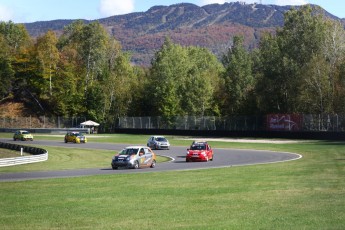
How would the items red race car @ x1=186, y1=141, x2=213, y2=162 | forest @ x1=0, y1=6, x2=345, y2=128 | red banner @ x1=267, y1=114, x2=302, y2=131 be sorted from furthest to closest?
1. forest @ x1=0, y1=6, x2=345, y2=128
2. red banner @ x1=267, y1=114, x2=302, y2=131
3. red race car @ x1=186, y1=141, x2=213, y2=162

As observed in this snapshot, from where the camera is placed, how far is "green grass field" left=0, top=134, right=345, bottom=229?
13953 mm

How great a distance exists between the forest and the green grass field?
59.8 meters

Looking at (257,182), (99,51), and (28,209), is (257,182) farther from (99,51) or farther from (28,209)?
(99,51)

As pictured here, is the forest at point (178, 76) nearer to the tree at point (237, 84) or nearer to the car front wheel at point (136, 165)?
the tree at point (237, 84)

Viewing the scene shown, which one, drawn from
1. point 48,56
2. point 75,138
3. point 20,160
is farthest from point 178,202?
point 48,56

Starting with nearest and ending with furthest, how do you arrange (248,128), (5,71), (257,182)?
(257,182) → (248,128) → (5,71)

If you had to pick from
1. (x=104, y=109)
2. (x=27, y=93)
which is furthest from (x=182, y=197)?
(x=27, y=93)

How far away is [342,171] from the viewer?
96.8 feet

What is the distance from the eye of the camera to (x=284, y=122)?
266 ft

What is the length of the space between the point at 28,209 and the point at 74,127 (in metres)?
96.9

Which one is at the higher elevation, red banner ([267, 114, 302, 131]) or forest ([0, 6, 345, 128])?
forest ([0, 6, 345, 128])

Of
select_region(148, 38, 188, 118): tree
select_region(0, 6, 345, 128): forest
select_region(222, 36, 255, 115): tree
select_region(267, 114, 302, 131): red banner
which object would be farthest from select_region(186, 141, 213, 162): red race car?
select_region(148, 38, 188, 118): tree

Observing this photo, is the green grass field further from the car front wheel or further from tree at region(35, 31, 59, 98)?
tree at region(35, 31, 59, 98)

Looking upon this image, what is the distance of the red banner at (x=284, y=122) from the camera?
79062 millimetres
